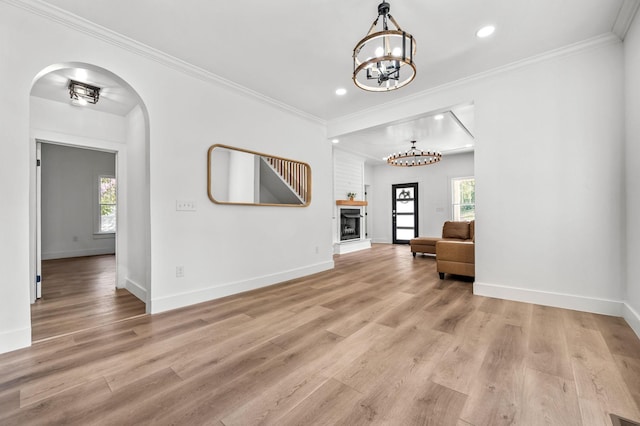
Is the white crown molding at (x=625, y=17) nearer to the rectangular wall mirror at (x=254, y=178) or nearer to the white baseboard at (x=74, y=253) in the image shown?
the rectangular wall mirror at (x=254, y=178)

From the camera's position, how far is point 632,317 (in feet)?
7.80

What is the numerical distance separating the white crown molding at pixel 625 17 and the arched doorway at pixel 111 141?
448 cm

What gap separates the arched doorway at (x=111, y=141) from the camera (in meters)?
3.13

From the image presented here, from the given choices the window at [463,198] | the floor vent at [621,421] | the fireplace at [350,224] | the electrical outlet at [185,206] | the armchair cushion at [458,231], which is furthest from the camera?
the window at [463,198]

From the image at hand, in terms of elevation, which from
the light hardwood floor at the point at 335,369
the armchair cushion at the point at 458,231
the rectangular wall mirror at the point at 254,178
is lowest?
the light hardwood floor at the point at 335,369

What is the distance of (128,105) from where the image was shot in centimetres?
381

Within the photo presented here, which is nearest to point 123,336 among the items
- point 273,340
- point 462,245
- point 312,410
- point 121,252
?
point 273,340

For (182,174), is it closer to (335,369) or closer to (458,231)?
(335,369)

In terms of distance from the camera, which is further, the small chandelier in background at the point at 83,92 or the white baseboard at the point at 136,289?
the white baseboard at the point at 136,289

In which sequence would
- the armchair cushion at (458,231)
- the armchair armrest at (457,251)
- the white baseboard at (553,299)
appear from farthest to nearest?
the armchair cushion at (458,231) → the armchair armrest at (457,251) → the white baseboard at (553,299)

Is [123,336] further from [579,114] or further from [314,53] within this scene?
[579,114]

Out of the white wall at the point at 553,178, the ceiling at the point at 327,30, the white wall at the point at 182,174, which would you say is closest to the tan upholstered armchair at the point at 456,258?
the white wall at the point at 553,178

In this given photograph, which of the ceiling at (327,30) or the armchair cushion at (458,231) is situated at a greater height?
the ceiling at (327,30)

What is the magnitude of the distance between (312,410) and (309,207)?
352 cm
